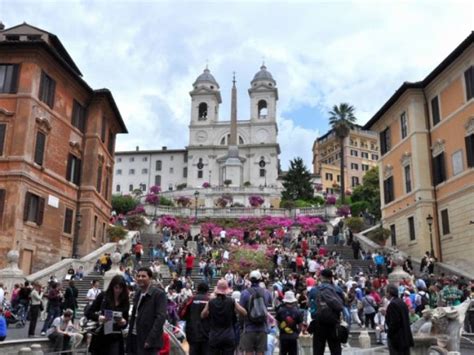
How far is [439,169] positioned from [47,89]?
23.0 m

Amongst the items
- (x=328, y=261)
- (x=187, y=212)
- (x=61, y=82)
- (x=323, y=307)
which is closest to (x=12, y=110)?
(x=61, y=82)

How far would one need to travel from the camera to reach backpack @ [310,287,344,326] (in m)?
8.03

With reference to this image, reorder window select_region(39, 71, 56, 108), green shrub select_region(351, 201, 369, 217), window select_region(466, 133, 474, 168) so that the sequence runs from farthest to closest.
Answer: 1. green shrub select_region(351, 201, 369, 217)
2. window select_region(39, 71, 56, 108)
3. window select_region(466, 133, 474, 168)

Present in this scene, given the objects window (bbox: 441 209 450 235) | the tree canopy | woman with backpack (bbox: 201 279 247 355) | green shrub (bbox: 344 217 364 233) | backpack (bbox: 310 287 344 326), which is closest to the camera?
woman with backpack (bbox: 201 279 247 355)

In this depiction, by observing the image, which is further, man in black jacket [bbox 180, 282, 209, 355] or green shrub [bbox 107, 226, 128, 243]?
green shrub [bbox 107, 226, 128, 243]

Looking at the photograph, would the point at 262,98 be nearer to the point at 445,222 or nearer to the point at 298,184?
the point at 298,184

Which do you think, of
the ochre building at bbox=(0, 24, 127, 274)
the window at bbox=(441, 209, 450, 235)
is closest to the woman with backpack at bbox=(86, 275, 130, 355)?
the ochre building at bbox=(0, 24, 127, 274)

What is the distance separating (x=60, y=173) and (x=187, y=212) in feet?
103

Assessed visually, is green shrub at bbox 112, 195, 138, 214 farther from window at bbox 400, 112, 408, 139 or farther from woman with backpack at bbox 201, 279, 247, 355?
woman with backpack at bbox 201, 279, 247, 355

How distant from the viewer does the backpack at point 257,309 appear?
336 inches

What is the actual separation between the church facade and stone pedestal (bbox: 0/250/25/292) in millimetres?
74622

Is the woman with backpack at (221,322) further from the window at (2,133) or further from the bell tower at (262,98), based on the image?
the bell tower at (262,98)

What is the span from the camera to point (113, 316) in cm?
629

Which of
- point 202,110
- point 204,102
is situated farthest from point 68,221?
point 202,110
